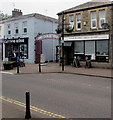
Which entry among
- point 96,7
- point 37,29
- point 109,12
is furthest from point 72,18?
point 37,29

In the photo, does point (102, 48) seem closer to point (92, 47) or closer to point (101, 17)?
point (92, 47)

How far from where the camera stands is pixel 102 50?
60.1 ft

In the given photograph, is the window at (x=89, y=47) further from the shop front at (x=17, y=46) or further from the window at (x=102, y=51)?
the shop front at (x=17, y=46)

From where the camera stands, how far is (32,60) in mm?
25047

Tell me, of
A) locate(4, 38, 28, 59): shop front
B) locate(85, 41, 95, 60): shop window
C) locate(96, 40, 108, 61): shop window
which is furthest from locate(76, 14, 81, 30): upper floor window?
locate(4, 38, 28, 59): shop front

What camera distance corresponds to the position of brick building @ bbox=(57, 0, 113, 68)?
17719 millimetres

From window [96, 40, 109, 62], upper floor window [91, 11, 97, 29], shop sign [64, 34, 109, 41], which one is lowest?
window [96, 40, 109, 62]

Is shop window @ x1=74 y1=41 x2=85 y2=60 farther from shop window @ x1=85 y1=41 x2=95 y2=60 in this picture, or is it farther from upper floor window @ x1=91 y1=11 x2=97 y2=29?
upper floor window @ x1=91 y1=11 x2=97 y2=29

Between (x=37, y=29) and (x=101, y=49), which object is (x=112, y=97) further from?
Result: (x=37, y=29)

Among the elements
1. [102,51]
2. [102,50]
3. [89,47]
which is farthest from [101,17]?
[102,51]

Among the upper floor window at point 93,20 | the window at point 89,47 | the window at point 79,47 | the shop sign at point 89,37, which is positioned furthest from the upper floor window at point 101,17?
the window at point 79,47

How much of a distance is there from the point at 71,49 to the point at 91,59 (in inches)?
130

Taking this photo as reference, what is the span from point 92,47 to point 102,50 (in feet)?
4.02

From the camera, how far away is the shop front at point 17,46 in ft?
84.8
